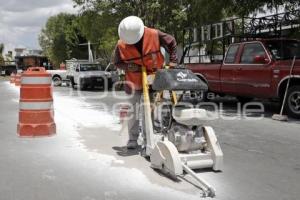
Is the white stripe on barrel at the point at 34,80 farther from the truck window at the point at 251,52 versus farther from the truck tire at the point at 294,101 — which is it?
the truck window at the point at 251,52

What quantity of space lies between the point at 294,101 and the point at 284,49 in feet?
5.55

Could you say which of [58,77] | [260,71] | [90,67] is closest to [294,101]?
[260,71]

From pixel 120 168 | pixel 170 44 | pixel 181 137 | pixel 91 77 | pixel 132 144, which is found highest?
pixel 170 44

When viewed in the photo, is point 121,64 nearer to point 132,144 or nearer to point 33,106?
point 132,144

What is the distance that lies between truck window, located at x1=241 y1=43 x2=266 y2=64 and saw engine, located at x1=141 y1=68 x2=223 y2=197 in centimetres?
665

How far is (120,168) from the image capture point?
258 inches

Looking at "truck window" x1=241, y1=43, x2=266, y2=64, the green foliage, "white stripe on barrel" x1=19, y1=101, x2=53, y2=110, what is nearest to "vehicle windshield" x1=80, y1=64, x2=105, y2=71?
the green foliage

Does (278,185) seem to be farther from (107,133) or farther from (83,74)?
(83,74)

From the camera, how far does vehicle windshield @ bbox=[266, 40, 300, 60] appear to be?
41.2ft

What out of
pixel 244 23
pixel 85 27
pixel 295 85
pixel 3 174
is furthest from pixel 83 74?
pixel 3 174

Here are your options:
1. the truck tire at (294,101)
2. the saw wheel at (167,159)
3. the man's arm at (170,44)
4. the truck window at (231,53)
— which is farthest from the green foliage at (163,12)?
the saw wheel at (167,159)

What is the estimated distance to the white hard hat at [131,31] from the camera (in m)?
6.73

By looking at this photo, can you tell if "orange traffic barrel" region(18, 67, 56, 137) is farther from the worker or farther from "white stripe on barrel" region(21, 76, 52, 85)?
the worker

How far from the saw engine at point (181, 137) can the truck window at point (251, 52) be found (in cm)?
→ 665
